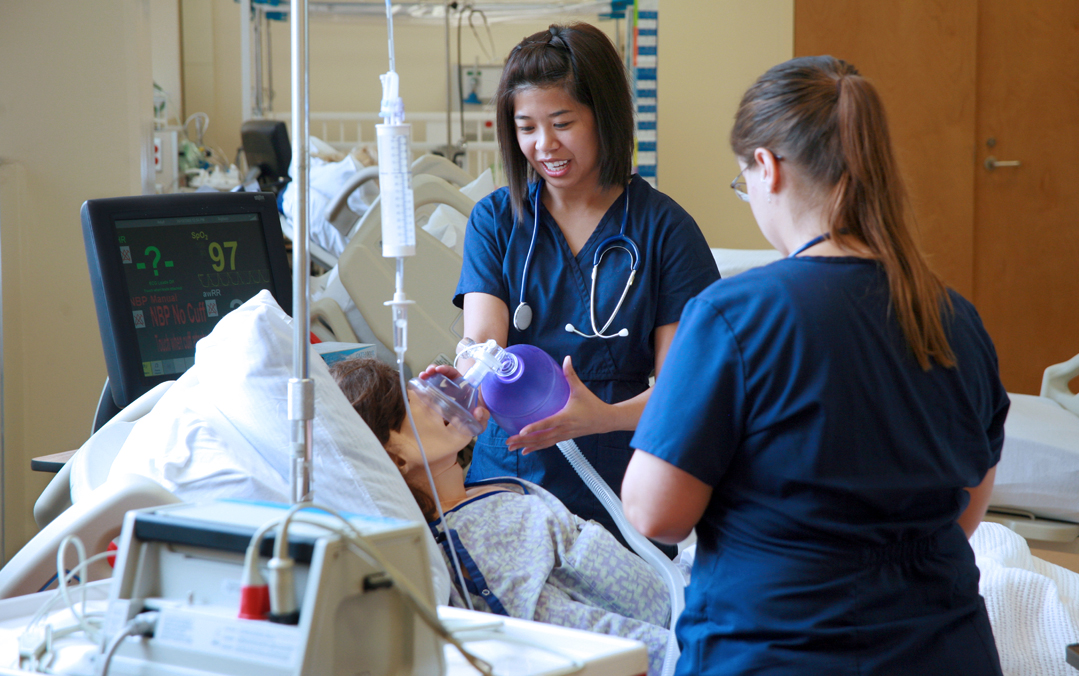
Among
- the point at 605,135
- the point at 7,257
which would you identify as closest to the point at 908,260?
the point at 605,135

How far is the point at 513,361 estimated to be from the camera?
4.79 ft

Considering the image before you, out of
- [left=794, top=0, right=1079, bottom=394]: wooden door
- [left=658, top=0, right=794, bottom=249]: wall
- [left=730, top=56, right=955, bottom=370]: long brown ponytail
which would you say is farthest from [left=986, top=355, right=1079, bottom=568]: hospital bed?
[left=658, top=0, right=794, bottom=249]: wall

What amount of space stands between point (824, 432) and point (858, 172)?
0.91 ft

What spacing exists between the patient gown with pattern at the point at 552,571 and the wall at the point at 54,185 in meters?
1.51

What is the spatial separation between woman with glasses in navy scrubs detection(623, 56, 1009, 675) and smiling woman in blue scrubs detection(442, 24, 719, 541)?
1.86 ft

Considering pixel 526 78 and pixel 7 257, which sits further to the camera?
pixel 7 257

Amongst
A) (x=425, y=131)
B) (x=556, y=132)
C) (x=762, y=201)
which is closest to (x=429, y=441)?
(x=556, y=132)

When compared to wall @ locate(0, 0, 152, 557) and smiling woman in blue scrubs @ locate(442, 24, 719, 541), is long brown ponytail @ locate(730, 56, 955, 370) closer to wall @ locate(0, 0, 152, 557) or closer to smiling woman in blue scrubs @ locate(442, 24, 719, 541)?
smiling woman in blue scrubs @ locate(442, 24, 719, 541)

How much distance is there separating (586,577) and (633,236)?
599 millimetres

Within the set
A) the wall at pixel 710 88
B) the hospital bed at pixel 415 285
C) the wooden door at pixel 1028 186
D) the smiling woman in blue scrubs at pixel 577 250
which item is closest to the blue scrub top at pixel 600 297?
the smiling woman in blue scrubs at pixel 577 250

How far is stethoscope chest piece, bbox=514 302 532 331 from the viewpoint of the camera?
1.64 metres

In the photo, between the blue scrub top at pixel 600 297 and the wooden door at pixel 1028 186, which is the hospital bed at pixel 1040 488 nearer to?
the blue scrub top at pixel 600 297

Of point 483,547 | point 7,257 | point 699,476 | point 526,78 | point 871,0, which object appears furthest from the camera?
point 871,0

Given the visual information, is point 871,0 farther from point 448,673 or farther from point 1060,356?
point 448,673
